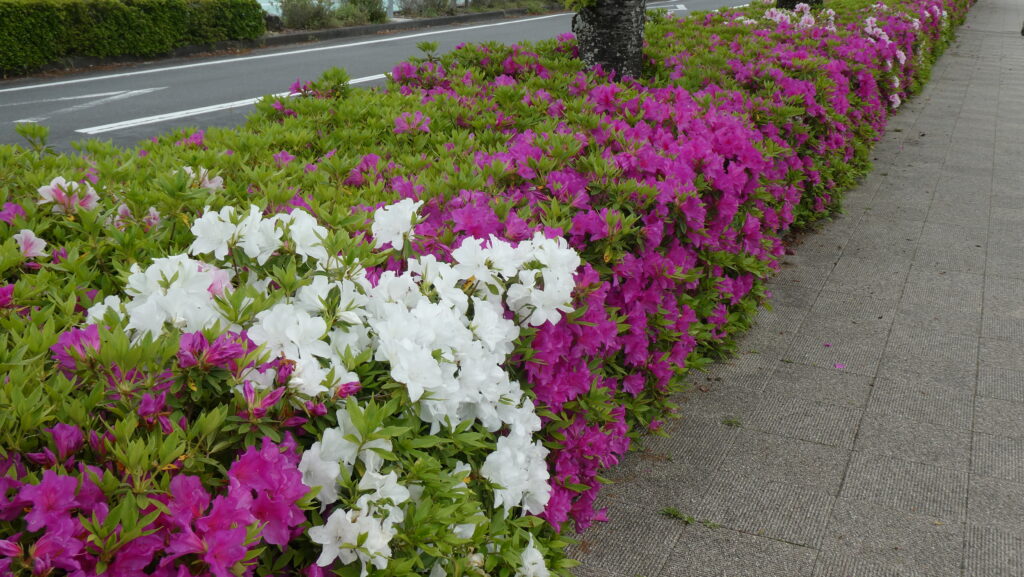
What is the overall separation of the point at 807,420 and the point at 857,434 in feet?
0.73

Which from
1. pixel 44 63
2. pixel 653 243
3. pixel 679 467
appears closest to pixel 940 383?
pixel 679 467

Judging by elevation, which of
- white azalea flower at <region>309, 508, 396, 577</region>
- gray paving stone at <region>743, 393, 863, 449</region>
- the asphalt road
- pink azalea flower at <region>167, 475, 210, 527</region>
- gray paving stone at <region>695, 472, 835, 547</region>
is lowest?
gray paving stone at <region>743, 393, 863, 449</region>

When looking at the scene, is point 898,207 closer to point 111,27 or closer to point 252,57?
point 252,57

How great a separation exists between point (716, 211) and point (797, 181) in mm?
2030

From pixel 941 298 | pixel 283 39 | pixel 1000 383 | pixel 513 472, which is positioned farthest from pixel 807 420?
pixel 283 39

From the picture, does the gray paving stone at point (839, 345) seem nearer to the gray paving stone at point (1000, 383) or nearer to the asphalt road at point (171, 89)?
the gray paving stone at point (1000, 383)

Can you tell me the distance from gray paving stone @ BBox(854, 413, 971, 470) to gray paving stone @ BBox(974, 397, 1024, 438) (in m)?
0.13

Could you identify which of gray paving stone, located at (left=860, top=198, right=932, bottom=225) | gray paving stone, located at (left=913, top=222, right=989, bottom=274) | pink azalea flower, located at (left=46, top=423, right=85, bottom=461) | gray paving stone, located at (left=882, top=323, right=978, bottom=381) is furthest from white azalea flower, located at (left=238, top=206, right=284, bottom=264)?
gray paving stone, located at (left=860, top=198, right=932, bottom=225)

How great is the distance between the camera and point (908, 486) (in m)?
3.39

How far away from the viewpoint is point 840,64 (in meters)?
6.96

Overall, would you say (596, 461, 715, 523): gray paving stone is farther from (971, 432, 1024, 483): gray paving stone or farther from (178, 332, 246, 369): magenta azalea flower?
(178, 332, 246, 369): magenta azalea flower

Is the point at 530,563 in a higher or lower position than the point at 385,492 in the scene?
lower

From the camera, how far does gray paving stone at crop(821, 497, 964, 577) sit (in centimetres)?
296

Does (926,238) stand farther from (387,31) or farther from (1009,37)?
(1009,37)
